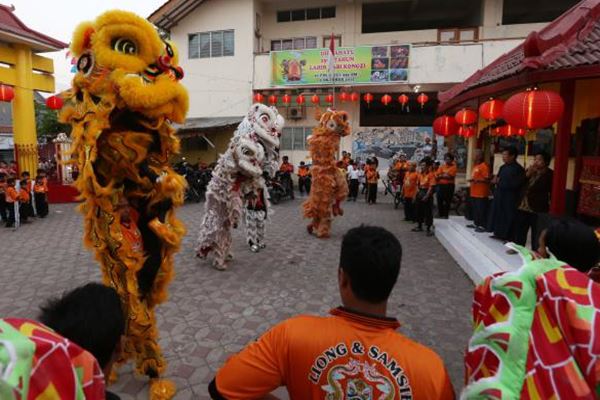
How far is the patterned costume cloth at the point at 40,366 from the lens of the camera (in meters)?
0.84

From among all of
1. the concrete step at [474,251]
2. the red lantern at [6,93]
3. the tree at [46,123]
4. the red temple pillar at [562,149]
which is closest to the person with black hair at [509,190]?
the concrete step at [474,251]

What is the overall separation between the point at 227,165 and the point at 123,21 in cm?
326

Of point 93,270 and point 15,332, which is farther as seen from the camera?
point 93,270

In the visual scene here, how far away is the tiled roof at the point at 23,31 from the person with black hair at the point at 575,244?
44.2 ft

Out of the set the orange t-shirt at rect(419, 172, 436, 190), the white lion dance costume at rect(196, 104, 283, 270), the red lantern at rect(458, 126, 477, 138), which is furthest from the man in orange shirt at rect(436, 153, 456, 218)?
the white lion dance costume at rect(196, 104, 283, 270)

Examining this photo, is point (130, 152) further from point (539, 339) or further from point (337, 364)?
point (539, 339)

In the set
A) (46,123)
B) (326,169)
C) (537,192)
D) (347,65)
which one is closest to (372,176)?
(347,65)

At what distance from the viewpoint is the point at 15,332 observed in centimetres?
90

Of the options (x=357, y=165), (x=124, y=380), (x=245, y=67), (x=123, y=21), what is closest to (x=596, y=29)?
(x=123, y=21)

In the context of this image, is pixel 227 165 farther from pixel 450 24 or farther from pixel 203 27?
pixel 450 24

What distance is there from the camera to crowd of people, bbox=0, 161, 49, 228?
29.3 feet

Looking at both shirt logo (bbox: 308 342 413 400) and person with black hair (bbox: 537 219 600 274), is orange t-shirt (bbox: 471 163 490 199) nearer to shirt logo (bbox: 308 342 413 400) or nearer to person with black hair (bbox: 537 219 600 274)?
person with black hair (bbox: 537 219 600 274)

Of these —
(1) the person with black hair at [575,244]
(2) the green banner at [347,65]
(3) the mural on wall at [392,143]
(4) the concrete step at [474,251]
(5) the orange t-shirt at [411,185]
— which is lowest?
(4) the concrete step at [474,251]

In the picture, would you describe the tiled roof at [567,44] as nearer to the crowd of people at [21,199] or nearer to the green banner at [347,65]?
the green banner at [347,65]
